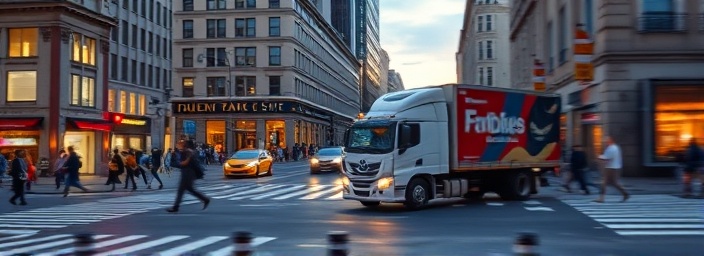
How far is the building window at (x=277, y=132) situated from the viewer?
75188mm

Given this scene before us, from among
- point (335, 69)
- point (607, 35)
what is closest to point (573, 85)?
point (607, 35)

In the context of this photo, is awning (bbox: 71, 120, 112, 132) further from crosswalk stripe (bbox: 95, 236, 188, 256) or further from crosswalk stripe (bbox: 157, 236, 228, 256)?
crosswalk stripe (bbox: 157, 236, 228, 256)

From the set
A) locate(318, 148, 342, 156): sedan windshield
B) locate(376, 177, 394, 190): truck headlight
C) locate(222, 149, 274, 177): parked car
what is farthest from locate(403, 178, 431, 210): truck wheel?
locate(318, 148, 342, 156): sedan windshield

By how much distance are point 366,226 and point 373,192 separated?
3320mm

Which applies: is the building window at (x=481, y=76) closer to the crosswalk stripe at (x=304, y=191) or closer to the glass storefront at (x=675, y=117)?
the glass storefront at (x=675, y=117)

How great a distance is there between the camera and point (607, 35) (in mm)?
28250

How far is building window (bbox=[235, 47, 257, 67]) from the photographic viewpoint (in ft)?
247

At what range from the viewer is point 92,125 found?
39.3m

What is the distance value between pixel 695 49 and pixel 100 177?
95.9 ft

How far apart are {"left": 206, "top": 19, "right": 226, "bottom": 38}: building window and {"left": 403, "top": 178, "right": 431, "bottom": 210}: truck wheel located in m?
60.7

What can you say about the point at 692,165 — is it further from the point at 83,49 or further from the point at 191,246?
the point at 83,49

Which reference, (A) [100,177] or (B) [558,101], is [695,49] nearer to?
(B) [558,101]

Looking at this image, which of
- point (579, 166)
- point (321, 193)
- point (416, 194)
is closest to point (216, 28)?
point (321, 193)

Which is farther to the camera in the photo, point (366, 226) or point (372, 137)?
point (372, 137)
